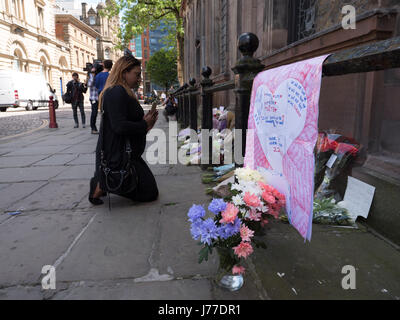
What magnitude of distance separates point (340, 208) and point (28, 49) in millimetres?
43696

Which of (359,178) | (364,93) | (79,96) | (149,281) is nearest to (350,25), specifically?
(364,93)

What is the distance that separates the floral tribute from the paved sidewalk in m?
0.22

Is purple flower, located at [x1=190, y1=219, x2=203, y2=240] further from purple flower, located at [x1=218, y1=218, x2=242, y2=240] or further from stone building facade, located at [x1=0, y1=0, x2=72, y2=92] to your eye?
stone building facade, located at [x1=0, y1=0, x2=72, y2=92]

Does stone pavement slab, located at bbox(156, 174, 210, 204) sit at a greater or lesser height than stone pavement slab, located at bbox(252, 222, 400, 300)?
lesser

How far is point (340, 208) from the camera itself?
7.96ft

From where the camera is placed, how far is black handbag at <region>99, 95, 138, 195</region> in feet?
9.70

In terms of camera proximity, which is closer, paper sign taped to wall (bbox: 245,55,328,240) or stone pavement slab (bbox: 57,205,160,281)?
paper sign taped to wall (bbox: 245,55,328,240)

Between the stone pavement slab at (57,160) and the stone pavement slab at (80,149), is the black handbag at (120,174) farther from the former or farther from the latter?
the stone pavement slab at (80,149)

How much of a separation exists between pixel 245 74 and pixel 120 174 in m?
1.55

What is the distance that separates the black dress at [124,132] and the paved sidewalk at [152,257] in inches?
7.4

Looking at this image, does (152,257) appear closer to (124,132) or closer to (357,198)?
(124,132)

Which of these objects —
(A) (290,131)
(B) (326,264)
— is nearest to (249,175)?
(A) (290,131)

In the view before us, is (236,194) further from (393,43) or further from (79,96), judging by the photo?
(79,96)

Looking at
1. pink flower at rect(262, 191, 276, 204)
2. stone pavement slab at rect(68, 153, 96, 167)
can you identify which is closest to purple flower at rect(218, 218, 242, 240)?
pink flower at rect(262, 191, 276, 204)
